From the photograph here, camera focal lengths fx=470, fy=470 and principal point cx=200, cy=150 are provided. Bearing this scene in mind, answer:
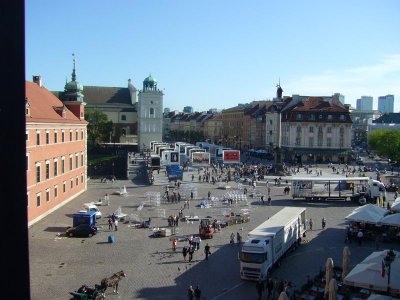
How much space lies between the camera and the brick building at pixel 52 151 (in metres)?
31.8

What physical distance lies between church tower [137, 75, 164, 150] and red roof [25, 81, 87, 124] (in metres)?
58.2

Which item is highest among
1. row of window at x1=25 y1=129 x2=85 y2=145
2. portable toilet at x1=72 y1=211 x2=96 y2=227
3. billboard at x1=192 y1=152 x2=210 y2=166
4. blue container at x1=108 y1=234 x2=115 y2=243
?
row of window at x1=25 y1=129 x2=85 y2=145

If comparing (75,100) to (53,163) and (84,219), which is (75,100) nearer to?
(53,163)

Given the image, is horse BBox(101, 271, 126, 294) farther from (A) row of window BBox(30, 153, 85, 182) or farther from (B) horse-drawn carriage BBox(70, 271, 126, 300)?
(A) row of window BBox(30, 153, 85, 182)

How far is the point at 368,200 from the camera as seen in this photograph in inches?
1601

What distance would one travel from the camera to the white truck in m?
19.4

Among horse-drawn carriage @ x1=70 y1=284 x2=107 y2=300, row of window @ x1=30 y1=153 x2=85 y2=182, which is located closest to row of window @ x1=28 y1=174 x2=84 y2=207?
row of window @ x1=30 y1=153 x2=85 y2=182

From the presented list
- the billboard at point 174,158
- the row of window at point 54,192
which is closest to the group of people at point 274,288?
the row of window at point 54,192

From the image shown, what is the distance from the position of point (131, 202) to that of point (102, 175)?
87.0ft

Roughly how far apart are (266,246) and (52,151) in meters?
22.5

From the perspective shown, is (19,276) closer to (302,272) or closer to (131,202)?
(302,272)

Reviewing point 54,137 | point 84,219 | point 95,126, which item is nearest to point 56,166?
point 54,137

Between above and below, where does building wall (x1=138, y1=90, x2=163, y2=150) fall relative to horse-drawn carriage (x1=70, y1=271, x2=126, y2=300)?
above

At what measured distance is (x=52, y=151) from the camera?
3659 cm
